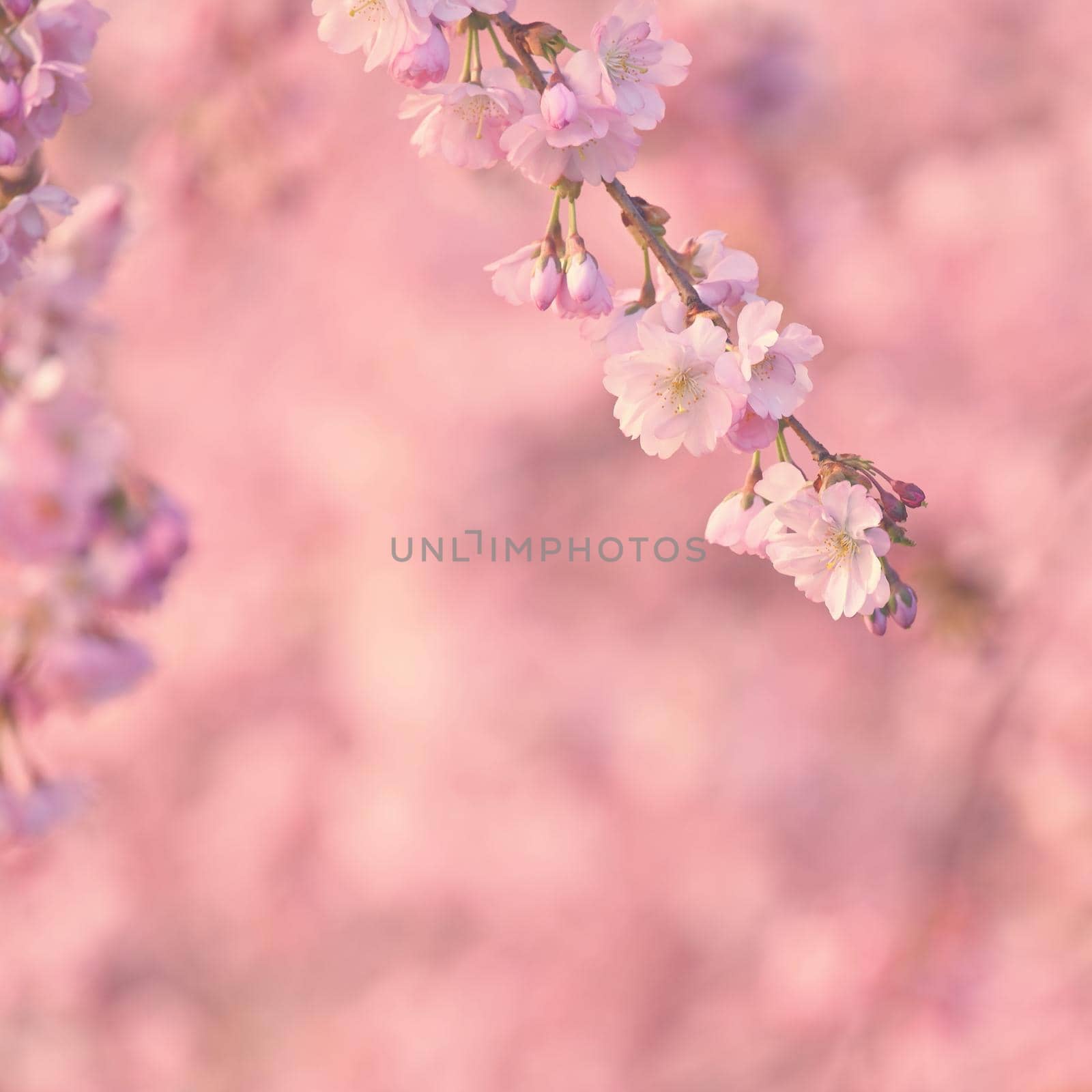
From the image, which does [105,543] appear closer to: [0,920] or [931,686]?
[931,686]

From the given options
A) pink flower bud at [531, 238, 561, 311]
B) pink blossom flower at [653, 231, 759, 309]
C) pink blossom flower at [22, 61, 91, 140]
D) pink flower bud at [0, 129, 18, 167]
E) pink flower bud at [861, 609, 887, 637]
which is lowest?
pink flower bud at [861, 609, 887, 637]

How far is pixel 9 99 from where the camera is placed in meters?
0.52

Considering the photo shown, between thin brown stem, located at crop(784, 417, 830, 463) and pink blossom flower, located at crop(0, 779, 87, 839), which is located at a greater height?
pink blossom flower, located at crop(0, 779, 87, 839)

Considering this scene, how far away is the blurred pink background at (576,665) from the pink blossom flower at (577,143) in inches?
60.8

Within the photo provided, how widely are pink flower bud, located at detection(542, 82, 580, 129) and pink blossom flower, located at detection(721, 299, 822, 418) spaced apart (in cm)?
12

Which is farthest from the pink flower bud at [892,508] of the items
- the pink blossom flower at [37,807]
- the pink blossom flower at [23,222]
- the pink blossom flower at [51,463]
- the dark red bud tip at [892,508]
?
the pink blossom flower at [37,807]

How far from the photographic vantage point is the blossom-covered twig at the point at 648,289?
43cm

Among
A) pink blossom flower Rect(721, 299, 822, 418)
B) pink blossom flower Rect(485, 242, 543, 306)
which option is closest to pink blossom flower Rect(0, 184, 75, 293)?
pink blossom flower Rect(485, 242, 543, 306)

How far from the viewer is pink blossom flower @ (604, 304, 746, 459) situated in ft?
1.39

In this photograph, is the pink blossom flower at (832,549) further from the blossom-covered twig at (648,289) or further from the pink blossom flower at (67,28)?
the pink blossom flower at (67,28)

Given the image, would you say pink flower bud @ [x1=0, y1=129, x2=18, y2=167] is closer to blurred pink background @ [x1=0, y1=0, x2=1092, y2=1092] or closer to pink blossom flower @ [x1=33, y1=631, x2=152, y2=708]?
pink blossom flower @ [x1=33, y1=631, x2=152, y2=708]

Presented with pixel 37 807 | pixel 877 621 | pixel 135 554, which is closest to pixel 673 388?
pixel 877 621

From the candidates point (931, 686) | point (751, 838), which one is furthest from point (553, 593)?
point (931, 686)

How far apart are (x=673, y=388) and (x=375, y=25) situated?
0.78 feet
